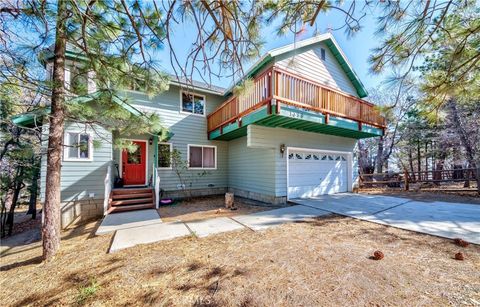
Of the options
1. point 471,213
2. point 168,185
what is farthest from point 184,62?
point 471,213

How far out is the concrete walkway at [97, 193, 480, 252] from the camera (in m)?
4.13

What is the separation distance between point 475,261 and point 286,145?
534 cm

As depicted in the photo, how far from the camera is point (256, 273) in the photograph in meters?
2.68

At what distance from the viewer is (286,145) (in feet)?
24.9

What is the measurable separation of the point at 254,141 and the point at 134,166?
5482 mm

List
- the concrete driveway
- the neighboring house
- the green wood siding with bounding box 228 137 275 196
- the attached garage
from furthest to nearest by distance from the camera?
the attached garage → the green wood siding with bounding box 228 137 275 196 → the neighboring house → the concrete driveway

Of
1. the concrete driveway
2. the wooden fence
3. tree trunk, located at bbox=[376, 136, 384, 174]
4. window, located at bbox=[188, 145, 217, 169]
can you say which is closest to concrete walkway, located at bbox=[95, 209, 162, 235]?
window, located at bbox=[188, 145, 217, 169]

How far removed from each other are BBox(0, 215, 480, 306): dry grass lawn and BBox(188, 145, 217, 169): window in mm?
5939

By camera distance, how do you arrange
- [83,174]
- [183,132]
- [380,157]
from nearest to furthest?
[83,174]
[183,132]
[380,157]

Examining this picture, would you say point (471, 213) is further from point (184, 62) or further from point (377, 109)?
point (184, 62)

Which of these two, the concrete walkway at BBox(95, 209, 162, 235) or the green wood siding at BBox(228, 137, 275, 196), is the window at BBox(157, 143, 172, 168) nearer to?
the concrete walkway at BBox(95, 209, 162, 235)

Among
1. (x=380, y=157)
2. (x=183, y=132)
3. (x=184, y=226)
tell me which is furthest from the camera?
(x=380, y=157)

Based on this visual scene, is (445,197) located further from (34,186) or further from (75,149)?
(34,186)

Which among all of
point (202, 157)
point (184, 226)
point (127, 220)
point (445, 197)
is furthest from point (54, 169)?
point (445, 197)
